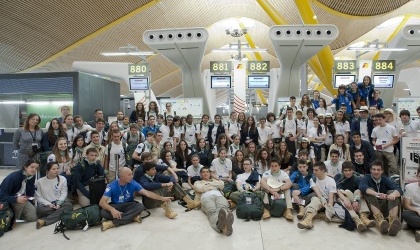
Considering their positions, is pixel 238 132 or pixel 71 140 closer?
pixel 71 140

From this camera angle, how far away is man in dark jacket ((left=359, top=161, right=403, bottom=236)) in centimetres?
447

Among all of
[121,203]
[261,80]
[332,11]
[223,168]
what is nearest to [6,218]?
[121,203]

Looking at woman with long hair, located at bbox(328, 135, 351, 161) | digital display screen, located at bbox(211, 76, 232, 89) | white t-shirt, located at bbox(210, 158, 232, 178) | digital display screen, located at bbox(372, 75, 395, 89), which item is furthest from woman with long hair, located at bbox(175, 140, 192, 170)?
digital display screen, located at bbox(372, 75, 395, 89)

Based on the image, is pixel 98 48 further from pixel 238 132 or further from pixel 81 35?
pixel 238 132

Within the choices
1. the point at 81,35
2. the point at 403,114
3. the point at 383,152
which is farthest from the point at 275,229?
the point at 81,35

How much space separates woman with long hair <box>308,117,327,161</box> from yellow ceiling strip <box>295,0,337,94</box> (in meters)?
8.80

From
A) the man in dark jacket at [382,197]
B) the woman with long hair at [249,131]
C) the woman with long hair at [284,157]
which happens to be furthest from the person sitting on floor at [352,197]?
the woman with long hair at [249,131]

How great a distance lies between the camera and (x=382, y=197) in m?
4.75

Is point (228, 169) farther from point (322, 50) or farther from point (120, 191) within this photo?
point (322, 50)

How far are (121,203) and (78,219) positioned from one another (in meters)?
0.65

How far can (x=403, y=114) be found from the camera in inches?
282

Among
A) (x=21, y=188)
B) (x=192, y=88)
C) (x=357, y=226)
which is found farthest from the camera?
(x=192, y=88)

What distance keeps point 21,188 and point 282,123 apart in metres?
5.94

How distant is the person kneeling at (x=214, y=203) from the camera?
4555mm
